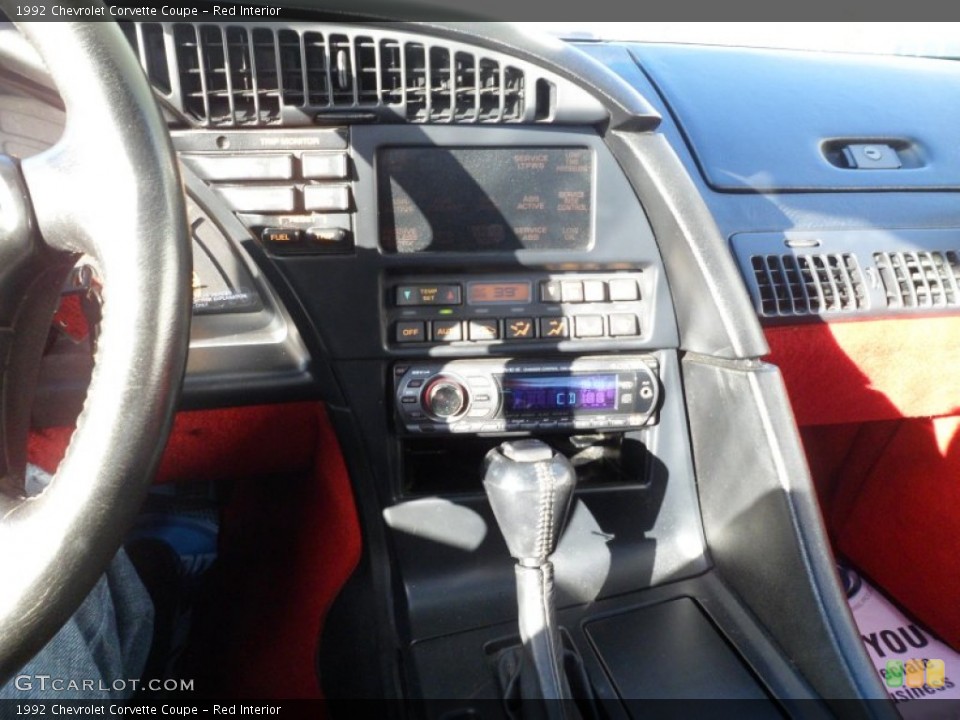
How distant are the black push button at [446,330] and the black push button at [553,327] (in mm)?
126

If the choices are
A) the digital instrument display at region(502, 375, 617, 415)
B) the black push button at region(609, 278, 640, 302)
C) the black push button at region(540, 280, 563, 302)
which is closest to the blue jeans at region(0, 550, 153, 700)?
the digital instrument display at region(502, 375, 617, 415)

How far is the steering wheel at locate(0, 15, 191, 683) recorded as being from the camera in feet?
2.00

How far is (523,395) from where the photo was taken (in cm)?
117

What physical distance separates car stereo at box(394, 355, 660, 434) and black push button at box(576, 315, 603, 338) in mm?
45

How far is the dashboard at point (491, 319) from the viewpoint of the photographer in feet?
3.45

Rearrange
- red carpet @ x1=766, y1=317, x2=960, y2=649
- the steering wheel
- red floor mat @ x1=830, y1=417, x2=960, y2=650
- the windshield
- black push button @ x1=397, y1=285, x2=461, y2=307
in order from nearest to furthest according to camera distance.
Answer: the steering wheel → black push button @ x1=397, y1=285, x2=461, y2=307 → red carpet @ x1=766, y1=317, x2=960, y2=649 → red floor mat @ x1=830, y1=417, x2=960, y2=650 → the windshield

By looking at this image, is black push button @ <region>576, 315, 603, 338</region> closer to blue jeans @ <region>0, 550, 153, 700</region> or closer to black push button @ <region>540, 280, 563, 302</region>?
black push button @ <region>540, 280, 563, 302</region>

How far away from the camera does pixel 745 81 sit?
1629 mm

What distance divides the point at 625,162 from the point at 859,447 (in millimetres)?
1037

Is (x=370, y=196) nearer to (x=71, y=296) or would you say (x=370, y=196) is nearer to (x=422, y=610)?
Result: (x=71, y=296)

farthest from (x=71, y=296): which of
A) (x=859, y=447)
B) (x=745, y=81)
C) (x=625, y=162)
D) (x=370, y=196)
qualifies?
(x=859, y=447)

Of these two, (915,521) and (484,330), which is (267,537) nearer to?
(484,330)

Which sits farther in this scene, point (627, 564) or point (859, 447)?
point (859, 447)

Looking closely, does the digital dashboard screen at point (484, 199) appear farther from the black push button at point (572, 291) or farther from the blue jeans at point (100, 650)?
the blue jeans at point (100, 650)
